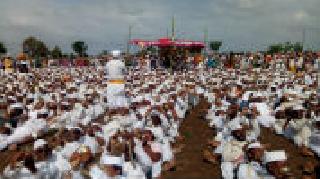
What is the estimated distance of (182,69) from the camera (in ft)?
119

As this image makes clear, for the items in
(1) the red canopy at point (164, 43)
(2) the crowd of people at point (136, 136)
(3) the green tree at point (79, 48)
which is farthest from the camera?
(3) the green tree at point (79, 48)

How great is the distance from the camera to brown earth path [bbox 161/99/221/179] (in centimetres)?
905

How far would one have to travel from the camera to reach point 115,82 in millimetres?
15148

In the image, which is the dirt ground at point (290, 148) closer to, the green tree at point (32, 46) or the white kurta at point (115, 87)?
the white kurta at point (115, 87)

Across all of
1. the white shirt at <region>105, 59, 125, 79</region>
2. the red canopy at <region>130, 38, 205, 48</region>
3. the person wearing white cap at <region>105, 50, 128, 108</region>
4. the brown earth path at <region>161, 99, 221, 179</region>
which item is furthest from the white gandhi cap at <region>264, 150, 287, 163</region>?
the red canopy at <region>130, 38, 205, 48</region>

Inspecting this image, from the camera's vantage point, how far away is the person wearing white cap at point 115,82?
15008 mm

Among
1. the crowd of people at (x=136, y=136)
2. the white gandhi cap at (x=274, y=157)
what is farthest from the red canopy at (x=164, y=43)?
the white gandhi cap at (x=274, y=157)

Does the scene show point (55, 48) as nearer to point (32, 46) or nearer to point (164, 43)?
point (32, 46)

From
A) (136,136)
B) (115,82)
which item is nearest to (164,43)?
(115,82)

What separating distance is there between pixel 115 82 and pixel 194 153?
198 inches

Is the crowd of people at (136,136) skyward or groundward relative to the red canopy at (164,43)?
groundward

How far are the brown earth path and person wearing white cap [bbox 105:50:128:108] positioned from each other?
1.87 meters

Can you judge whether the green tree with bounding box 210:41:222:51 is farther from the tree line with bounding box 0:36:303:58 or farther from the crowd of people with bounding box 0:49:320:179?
the crowd of people with bounding box 0:49:320:179

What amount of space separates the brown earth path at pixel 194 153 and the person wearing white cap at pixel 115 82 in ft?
6.14
